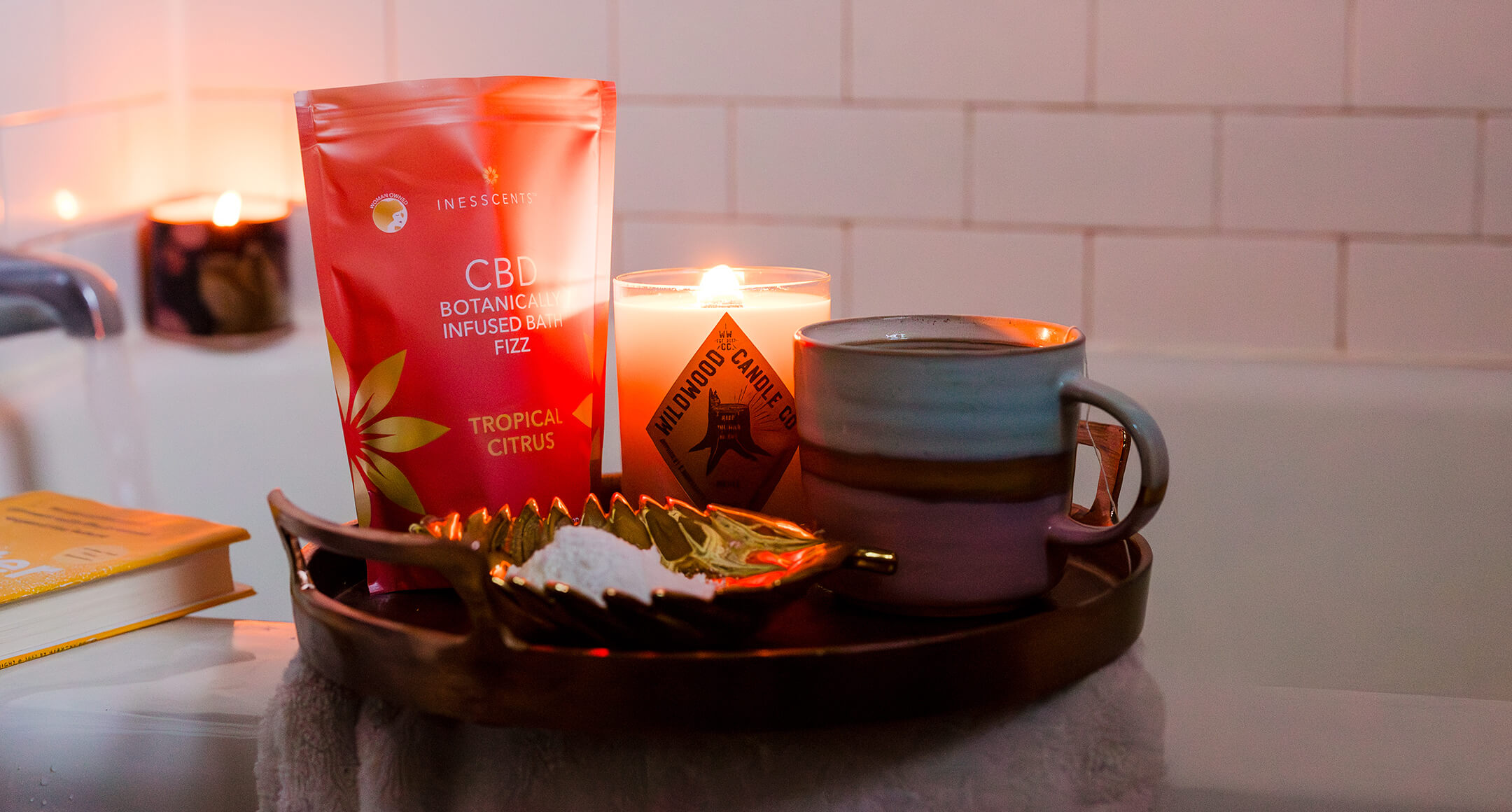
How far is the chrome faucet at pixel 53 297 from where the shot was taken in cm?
73

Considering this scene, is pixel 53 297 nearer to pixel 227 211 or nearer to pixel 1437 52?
pixel 227 211

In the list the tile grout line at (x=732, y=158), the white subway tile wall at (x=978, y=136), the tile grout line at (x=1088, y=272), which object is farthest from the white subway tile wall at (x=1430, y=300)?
the tile grout line at (x=732, y=158)

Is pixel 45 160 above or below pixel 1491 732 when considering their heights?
above

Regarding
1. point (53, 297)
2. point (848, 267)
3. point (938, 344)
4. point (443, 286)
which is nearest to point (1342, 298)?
point (848, 267)

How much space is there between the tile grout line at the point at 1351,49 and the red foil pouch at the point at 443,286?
0.83 m

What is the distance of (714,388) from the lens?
41 centimetres

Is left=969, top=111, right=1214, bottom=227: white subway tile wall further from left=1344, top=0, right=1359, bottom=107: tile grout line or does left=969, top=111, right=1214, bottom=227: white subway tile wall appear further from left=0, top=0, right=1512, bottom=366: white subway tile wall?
left=1344, top=0, right=1359, bottom=107: tile grout line

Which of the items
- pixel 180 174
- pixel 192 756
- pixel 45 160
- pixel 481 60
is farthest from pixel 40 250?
pixel 192 756

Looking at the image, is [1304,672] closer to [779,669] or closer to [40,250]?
[779,669]

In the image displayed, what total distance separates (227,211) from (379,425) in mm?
872

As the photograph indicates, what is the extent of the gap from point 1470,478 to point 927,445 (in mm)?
778

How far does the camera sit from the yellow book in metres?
0.45

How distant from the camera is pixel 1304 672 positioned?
35.5 inches

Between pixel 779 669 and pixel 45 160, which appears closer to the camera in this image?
pixel 779 669
